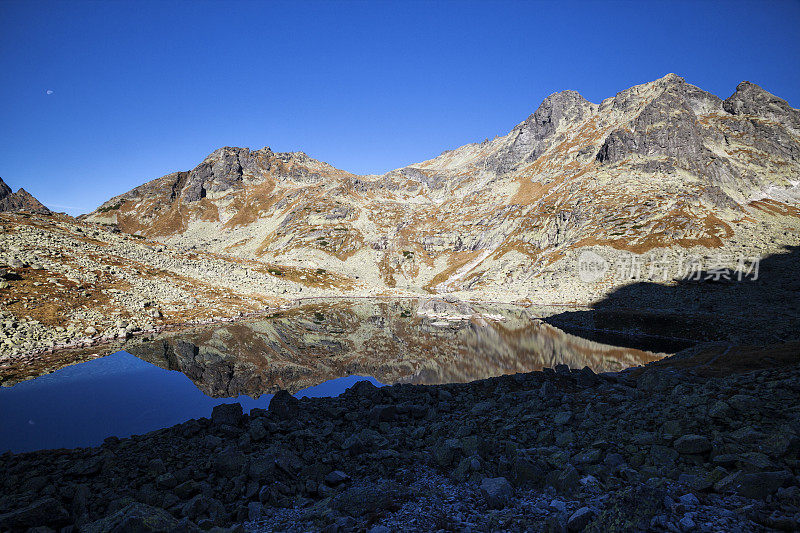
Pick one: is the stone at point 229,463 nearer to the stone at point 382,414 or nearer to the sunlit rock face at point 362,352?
the stone at point 382,414

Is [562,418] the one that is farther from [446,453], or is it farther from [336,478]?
[336,478]

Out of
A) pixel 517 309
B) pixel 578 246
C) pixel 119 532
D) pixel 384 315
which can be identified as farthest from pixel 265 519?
pixel 578 246

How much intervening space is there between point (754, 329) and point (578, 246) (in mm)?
59063

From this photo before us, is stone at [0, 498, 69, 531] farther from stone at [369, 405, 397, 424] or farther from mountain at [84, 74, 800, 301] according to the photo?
mountain at [84, 74, 800, 301]

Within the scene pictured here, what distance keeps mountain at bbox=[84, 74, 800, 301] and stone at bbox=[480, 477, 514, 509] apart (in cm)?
7821

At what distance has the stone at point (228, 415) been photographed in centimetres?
1312

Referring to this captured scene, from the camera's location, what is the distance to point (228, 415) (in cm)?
1326

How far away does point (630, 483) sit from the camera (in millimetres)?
7277

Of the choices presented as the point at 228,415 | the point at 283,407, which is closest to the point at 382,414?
the point at 283,407

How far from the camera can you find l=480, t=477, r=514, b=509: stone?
7016 millimetres

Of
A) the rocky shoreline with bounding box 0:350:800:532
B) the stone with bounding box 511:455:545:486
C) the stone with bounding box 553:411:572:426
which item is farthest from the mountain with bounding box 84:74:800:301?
the stone with bounding box 511:455:545:486

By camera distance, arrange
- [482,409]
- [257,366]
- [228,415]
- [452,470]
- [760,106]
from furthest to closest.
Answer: [760,106] → [257,366] → [482,409] → [228,415] → [452,470]

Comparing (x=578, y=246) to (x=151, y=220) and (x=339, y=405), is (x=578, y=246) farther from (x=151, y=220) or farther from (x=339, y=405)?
(x=151, y=220)

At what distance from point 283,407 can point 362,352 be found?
20024 mm
